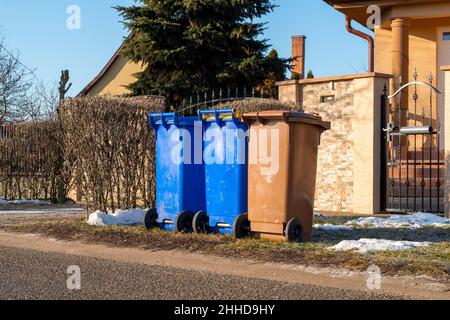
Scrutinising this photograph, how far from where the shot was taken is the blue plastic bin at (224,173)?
10359 millimetres

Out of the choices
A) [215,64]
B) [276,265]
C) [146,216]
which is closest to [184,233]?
[146,216]

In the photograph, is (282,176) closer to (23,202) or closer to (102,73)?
(23,202)

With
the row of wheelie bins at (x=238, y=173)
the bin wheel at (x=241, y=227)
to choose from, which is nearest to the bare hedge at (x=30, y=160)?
the row of wheelie bins at (x=238, y=173)

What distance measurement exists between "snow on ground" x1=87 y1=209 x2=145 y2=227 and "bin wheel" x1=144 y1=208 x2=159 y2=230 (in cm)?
124

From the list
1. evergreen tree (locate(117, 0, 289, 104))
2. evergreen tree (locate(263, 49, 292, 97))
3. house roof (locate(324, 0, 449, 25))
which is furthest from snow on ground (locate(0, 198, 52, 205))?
house roof (locate(324, 0, 449, 25))

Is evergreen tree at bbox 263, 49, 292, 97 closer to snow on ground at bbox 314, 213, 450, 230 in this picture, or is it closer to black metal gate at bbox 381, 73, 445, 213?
black metal gate at bbox 381, 73, 445, 213

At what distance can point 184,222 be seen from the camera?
1095cm

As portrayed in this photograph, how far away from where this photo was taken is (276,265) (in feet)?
28.0

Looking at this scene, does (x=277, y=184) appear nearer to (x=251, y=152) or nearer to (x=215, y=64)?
(x=251, y=152)

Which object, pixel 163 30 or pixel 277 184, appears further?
pixel 163 30

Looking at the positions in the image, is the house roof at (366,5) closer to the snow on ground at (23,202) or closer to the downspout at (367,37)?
the downspout at (367,37)

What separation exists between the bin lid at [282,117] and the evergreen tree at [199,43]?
1032 centimetres
